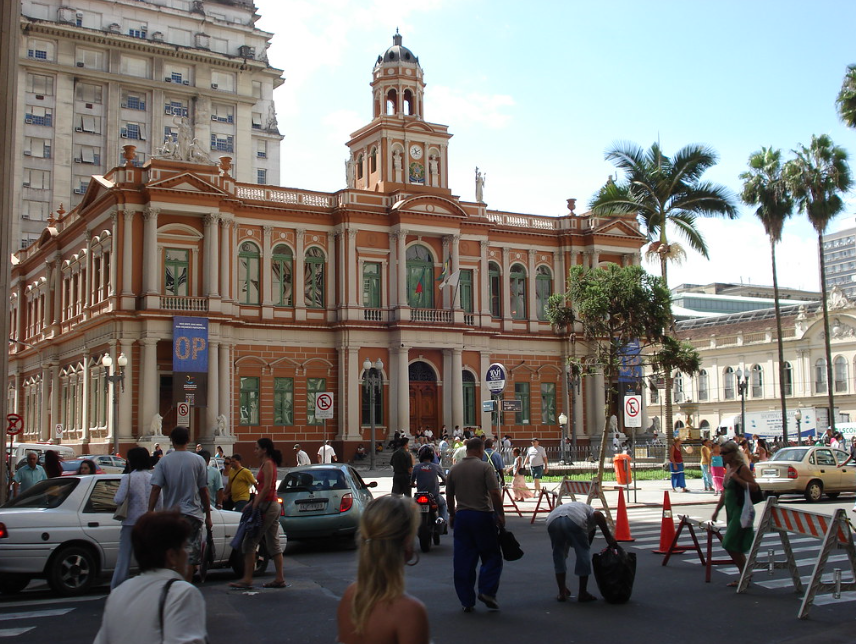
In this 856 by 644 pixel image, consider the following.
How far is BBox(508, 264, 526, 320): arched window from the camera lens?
50562mm

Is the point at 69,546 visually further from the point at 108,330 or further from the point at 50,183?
the point at 50,183

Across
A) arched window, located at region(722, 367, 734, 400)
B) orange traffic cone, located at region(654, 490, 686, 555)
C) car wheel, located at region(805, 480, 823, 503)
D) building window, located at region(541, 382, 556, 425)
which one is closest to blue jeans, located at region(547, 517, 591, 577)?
orange traffic cone, located at region(654, 490, 686, 555)

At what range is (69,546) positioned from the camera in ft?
39.5

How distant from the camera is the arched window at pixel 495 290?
49969mm

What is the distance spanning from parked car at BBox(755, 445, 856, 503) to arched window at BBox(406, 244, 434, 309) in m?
23.3

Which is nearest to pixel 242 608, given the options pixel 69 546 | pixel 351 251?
pixel 69 546

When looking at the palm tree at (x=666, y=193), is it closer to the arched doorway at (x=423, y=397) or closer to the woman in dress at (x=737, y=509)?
the arched doorway at (x=423, y=397)

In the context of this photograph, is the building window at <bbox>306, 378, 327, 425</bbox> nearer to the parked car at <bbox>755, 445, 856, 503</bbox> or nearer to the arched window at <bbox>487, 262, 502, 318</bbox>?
the arched window at <bbox>487, 262, 502, 318</bbox>

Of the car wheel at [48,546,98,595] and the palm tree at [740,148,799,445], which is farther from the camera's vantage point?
the palm tree at [740,148,799,445]

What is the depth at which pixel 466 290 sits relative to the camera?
48406 mm

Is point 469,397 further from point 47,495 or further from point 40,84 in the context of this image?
point 40,84

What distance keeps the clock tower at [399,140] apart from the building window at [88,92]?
2538 cm

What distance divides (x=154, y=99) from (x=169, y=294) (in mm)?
32932

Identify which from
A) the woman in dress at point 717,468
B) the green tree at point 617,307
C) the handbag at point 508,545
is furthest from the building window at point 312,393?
the handbag at point 508,545
